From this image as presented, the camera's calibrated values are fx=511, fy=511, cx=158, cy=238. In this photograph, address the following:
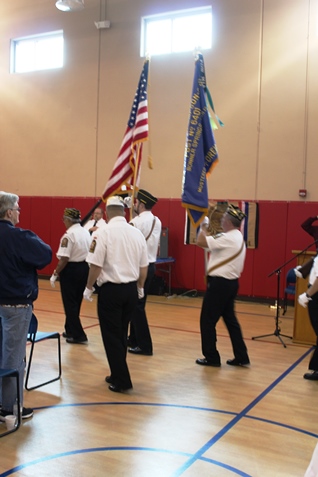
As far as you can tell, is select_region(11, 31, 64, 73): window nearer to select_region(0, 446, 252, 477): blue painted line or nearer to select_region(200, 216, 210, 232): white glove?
select_region(200, 216, 210, 232): white glove

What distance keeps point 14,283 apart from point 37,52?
493 inches

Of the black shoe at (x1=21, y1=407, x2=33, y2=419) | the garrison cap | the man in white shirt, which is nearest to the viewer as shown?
the black shoe at (x1=21, y1=407, x2=33, y2=419)

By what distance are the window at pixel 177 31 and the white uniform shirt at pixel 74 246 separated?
23.0 feet

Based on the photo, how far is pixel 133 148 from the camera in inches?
263

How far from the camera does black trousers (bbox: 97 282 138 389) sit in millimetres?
4961

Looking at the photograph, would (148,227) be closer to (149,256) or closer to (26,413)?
(149,256)

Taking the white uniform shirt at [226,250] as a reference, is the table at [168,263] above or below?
below

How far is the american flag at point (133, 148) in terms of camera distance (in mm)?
6594

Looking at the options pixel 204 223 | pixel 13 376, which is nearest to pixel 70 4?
pixel 204 223

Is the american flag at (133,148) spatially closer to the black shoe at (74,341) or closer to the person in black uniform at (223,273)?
the person in black uniform at (223,273)

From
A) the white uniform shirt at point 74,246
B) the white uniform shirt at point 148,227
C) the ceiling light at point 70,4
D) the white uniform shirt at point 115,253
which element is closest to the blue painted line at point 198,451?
the white uniform shirt at point 115,253

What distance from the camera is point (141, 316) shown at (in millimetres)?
6445

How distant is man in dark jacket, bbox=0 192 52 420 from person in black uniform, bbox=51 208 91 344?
8.55ft

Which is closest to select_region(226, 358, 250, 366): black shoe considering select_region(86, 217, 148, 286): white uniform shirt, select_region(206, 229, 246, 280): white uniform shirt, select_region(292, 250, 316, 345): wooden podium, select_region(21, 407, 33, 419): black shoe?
select_region(206, 229, 246, 280): white uniform shirt
